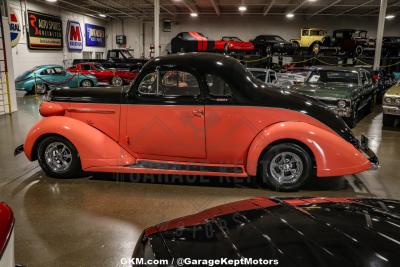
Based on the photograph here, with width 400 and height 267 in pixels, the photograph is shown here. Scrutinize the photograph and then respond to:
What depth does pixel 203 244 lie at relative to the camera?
1.69 meters

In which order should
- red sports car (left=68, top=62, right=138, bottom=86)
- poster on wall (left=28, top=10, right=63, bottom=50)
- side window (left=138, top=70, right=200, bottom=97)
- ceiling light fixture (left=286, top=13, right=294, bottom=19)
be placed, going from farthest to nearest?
ceiling light fixture (left=286, top=13, right=294, bottom=19)
poster on wall (left=28, top=10, right=63, bottom=50)
red sports car (left=68, top=62, right=138, bottom=86)
side window (left=138, top=70, right=200, bottom=97)

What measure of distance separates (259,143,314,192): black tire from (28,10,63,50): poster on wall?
17.9 metres

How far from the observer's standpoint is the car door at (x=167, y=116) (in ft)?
15.5

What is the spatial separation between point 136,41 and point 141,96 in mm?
26677

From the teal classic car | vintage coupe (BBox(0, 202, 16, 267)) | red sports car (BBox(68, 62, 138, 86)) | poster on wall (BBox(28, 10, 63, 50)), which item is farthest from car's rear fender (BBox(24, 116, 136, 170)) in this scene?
poster on wall (BBox(28, 10, 63, 50))

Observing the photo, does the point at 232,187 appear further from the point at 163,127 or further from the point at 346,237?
the point at 346,237

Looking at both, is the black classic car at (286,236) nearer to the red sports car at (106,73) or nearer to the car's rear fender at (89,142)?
the car's rear fender at (89,142)

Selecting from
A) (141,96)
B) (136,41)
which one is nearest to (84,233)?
(141,96)

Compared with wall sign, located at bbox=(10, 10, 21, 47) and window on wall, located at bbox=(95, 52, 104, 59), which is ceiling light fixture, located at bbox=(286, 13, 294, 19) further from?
wall sign, located at bbox=(10, 10, 21, 47)

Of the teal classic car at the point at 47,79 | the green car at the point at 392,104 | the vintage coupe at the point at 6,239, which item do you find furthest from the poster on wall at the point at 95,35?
the vintage coupe at the point at 6,239

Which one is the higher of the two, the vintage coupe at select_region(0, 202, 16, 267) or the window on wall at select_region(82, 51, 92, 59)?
the window on wall at select_region(82, 51, 92, 59)

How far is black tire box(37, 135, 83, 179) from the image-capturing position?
5027 millimetres

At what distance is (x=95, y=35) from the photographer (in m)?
27.2

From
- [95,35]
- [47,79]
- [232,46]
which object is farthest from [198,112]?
[95,35]
